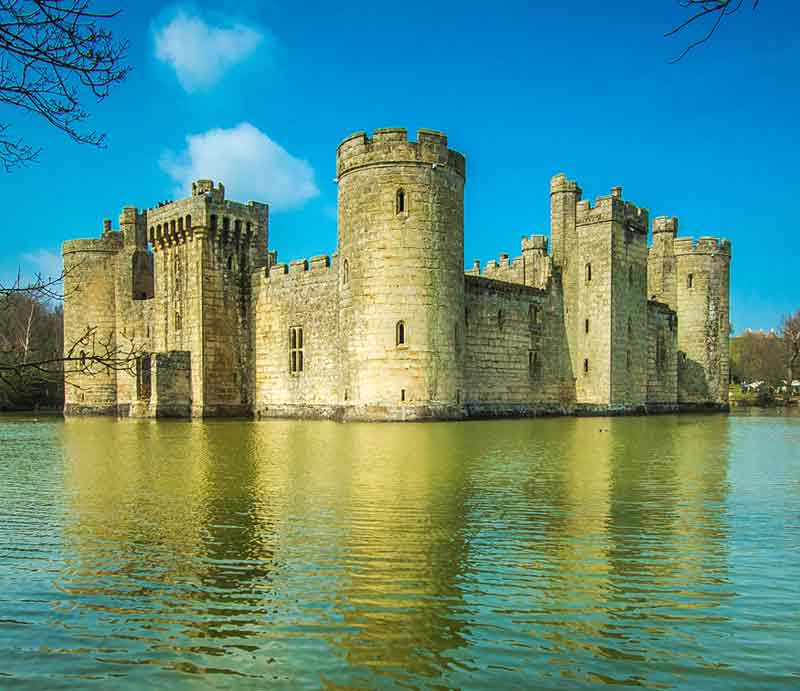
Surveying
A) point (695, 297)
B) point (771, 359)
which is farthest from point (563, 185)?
point (771, 359)

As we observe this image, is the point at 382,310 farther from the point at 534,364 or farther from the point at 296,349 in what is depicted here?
the point at 534,364

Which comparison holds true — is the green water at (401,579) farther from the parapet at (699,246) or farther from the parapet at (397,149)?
the parapet at (699,246)

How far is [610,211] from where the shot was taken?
105 feet

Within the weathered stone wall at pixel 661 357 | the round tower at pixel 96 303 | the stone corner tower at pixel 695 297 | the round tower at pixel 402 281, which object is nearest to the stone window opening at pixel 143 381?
the round tower at pixel 96 303

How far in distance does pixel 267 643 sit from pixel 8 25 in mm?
3660

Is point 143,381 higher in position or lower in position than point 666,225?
lower

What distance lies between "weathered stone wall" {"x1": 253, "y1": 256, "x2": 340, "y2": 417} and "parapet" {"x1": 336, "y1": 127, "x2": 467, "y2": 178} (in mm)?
4684

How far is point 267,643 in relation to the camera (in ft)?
13.6

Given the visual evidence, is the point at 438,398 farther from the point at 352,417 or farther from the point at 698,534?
the point at 698,534

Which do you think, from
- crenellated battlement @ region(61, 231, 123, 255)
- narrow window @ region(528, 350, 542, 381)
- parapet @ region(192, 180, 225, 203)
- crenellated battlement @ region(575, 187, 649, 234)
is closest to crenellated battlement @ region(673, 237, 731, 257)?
crenellated battlement @ region(575, 187, 649, 234)

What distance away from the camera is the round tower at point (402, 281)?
82.9 feet

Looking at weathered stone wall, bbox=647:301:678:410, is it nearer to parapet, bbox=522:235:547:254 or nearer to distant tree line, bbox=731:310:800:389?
parapet, bbox=522:235:547:254

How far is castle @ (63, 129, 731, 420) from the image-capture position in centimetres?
2553

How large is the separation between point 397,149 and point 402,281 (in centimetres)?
456
